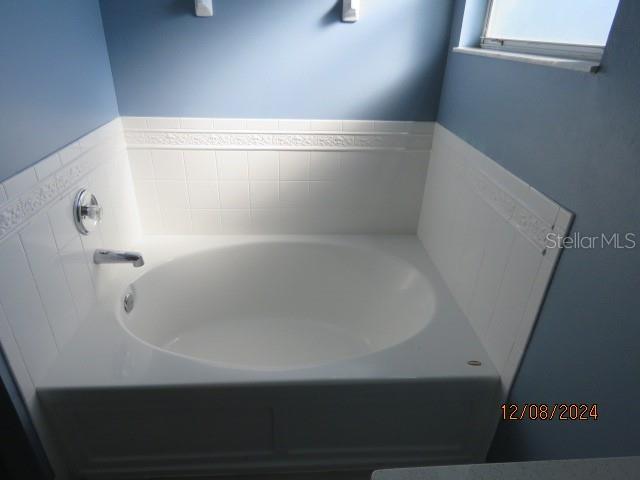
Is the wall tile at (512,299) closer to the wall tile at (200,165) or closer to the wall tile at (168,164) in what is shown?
the wall tile at (200,165)

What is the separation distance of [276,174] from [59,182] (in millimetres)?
880

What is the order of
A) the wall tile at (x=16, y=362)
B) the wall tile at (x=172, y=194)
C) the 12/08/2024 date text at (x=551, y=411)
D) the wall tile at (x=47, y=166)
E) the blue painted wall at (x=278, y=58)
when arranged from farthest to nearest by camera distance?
the wall tile at (x=172, y=194), the blue painted wall at (x=278, y=58), the wall tile at (x=47, y=166), the wall tile at (x=16, y=362), the 12/08/2024 date text at (x=551, y=411)

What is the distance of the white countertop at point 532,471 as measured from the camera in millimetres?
553

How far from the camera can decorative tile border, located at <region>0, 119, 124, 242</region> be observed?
1029 mm

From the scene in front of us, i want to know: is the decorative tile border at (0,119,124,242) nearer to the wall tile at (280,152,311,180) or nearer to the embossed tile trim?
the embossed tile trim

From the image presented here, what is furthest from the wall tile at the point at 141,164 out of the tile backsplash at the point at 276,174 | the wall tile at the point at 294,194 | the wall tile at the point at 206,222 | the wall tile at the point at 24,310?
the wall tile at the point at 24,310

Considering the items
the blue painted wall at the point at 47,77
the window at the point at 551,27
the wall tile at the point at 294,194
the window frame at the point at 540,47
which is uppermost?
the window at the point at 551,27

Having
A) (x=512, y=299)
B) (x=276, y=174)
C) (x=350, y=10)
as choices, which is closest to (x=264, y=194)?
(x=276, y=174)

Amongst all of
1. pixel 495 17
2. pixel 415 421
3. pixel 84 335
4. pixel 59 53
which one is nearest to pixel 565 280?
pixel 415 421

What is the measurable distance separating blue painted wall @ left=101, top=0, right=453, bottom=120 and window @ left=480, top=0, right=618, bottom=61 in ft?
0.86

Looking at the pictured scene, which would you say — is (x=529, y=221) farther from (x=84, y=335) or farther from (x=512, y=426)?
(x=84, y=335)

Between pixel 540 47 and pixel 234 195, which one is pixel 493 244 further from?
pixel 234 195

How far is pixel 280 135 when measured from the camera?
5.98 ft

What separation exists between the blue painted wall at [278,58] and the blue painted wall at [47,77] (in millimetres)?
164
